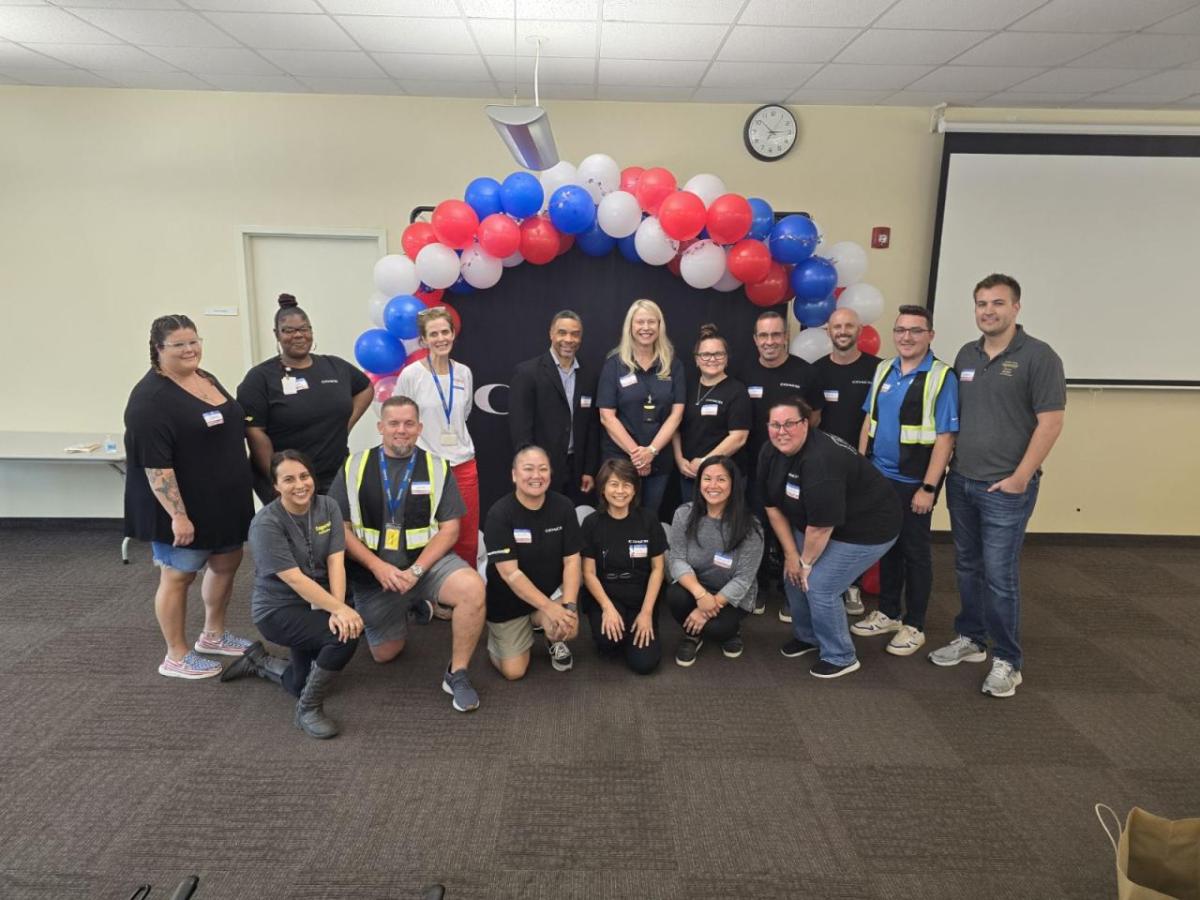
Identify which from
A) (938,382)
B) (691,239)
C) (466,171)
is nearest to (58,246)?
(466,171)

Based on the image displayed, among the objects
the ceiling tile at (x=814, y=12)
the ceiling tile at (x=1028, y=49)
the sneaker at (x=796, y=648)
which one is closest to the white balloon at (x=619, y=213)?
the ceiling tile at (x=814, y=12)

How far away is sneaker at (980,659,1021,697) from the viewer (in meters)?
2.61

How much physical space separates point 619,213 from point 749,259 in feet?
2.34

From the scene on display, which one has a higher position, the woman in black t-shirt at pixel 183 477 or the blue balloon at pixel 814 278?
the blue balloon at pixel 814 278

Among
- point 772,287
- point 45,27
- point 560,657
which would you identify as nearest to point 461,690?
point 560,657

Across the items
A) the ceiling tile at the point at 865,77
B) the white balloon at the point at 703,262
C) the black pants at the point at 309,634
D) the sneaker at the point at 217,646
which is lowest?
the sneaker at the point at 217,646

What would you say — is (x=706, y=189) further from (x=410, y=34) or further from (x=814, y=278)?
(x=410, y=34)

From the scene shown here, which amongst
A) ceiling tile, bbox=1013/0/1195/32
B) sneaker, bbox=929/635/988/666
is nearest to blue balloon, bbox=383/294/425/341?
sneaker, bbox=929/635/988/666

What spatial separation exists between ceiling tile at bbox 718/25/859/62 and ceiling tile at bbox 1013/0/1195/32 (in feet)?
2.38

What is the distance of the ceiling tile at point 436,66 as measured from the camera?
3.25m

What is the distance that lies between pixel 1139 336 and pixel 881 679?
3.19m

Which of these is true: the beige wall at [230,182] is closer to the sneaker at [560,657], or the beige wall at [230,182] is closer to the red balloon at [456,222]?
the red balloon at [456,222]

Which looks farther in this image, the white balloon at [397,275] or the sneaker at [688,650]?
the white balloon at [397,275]

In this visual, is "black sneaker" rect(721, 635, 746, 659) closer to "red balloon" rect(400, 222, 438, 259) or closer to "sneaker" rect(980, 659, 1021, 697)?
"sneaker" rect(980, 659, 1021, 697)
